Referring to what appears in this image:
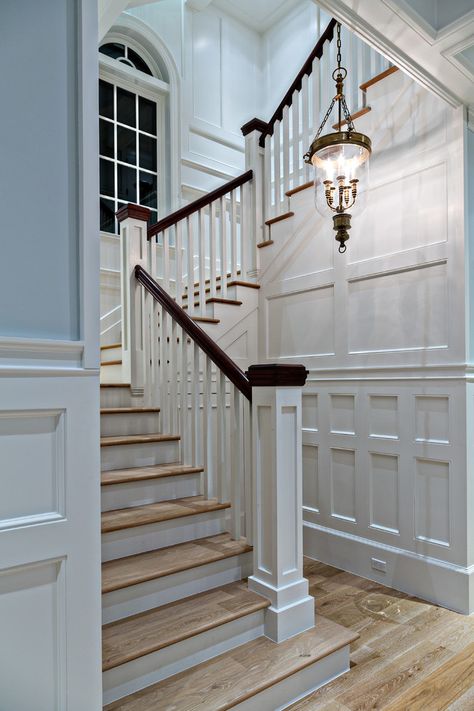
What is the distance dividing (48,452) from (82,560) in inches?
12.5

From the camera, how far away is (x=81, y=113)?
4.28 ft

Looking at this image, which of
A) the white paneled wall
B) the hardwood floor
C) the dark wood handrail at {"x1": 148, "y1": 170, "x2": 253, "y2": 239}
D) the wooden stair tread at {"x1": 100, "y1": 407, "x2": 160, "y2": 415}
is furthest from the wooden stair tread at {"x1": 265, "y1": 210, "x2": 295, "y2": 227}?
the hardwood floor

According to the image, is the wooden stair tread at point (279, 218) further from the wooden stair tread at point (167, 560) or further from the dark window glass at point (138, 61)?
the dark window glass at point (138, 61)

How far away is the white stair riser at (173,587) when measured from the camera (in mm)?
1854

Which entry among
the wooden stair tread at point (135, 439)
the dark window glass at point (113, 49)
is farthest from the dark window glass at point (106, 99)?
the wooden stair tread at point (135, 439)

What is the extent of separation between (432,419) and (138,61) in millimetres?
4556

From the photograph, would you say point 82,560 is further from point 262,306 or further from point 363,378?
point 262,306

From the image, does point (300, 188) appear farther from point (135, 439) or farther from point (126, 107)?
point (126, 107)

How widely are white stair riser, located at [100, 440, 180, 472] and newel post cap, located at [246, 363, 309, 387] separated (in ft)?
3.26

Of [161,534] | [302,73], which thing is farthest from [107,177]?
[161,534]

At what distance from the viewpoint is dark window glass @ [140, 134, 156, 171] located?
4.87 m

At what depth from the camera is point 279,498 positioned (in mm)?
1986

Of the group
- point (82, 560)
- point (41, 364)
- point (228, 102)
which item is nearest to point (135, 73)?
point (228, 102)

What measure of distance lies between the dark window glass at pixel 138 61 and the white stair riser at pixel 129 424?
3828mm
